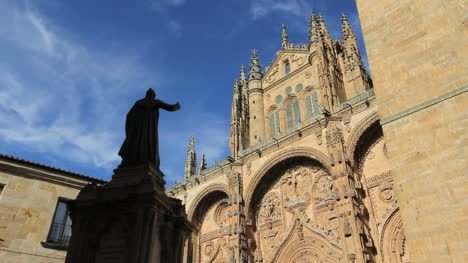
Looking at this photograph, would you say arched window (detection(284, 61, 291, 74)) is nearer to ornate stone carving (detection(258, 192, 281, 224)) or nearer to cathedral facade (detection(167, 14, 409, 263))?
cathedral facade (detection(167, 14, 409, 263))

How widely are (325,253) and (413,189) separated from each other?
10.9 m

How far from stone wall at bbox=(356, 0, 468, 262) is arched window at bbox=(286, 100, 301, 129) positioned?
52.1 ft

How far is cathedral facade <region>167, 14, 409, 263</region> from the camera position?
54.0 ft

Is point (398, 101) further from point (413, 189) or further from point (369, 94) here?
point (369, 94)

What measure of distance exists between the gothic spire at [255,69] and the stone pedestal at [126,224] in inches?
953

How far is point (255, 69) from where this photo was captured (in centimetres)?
3066

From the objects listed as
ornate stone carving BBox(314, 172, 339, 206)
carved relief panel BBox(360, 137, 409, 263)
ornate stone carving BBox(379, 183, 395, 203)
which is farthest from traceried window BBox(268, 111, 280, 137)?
ornate stone carving BBox(379, 183, 395, 203)

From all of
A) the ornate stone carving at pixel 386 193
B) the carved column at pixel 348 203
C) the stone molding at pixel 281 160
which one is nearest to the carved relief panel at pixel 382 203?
the ornate stone carving at pixel 386 193

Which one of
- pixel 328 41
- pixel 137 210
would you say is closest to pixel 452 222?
pixel 137 210

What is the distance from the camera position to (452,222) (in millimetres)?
6906

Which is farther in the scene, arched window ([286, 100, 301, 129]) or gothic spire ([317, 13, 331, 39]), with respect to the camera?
arched window ([286, 100, 301, 129])

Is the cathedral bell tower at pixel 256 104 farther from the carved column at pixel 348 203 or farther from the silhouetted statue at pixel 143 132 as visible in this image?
the silhouetted statue at pixel 143 132

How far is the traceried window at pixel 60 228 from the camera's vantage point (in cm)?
1255

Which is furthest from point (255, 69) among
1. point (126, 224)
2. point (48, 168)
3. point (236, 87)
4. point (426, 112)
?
point (126, 224)
